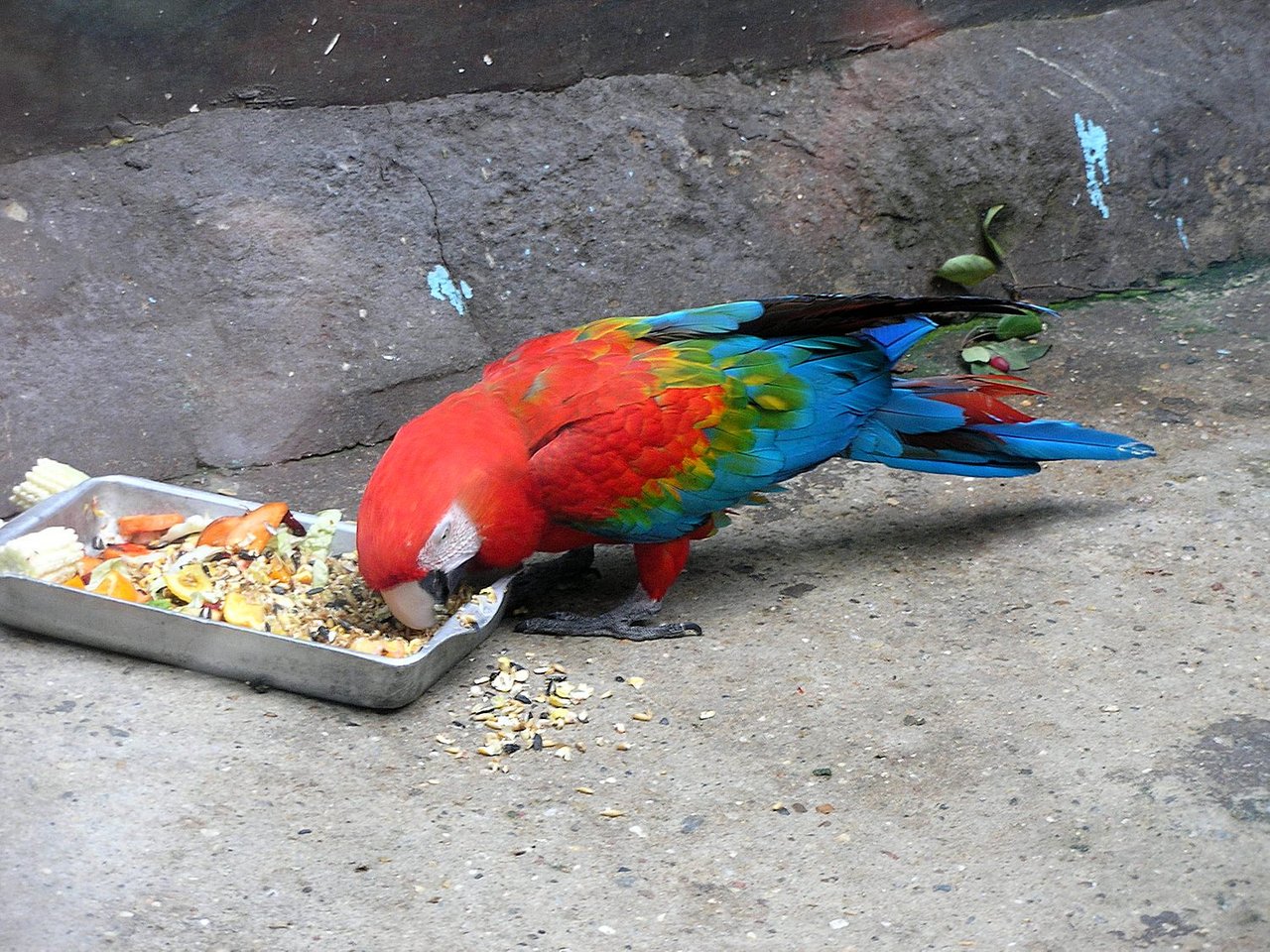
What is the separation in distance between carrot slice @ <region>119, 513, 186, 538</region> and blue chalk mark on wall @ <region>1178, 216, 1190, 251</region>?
3.21 m

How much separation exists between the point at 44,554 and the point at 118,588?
0.54 feet

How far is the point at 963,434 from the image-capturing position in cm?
282

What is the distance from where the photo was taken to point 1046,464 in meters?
3.31

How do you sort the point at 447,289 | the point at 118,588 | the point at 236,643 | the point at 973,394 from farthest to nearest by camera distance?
the point at 447,289 → the point at 973,394 → the point at 118,588 → the point at 236,643

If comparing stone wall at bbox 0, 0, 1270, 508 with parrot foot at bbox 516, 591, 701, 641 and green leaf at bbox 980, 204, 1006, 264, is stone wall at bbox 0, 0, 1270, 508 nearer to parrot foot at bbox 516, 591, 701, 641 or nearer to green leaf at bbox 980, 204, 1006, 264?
green leaf at bbox 980, 204, 1006, 264

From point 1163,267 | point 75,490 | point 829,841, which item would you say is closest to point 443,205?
point 75,490

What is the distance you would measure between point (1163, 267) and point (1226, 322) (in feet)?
1.06

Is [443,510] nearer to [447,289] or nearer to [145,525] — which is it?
[145,525]

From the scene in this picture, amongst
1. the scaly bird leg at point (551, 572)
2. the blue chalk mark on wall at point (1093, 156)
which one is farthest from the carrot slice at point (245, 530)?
the blue chalk mark on wall at point (1093, 156)

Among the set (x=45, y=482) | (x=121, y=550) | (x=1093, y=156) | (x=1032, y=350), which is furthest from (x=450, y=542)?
(x=1093, y=156)

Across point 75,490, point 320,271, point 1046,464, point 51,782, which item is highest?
point 320,271

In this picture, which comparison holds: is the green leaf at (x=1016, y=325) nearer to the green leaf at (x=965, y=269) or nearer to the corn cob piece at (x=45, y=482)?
the green leaf at (x=965, y=269)

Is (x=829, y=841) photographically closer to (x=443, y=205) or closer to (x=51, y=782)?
(x=51, y=782)

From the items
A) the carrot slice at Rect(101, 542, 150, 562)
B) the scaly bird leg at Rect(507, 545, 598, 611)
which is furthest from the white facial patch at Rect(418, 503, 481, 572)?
the carrot slice at Rect(101, 542, 150, 562)
